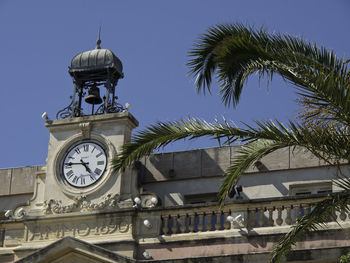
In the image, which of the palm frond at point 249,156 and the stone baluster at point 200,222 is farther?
the stone baluster at point 200,222

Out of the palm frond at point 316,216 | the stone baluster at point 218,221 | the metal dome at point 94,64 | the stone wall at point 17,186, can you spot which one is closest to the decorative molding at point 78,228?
the stone baluster at point 218,221

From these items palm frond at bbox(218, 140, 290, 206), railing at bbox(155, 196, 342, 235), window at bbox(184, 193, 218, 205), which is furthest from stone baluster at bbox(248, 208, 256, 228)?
palm frond at bbox(218, 140, 290, 206)

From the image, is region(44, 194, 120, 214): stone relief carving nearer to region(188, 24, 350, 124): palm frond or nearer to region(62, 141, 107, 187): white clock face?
region(62, 141, 107, 187): white clock face

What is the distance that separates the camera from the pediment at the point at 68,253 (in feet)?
83.3

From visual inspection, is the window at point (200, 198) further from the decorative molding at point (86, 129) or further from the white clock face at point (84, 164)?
the decorative molding at point (86, 129)

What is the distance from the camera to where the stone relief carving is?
26.7m

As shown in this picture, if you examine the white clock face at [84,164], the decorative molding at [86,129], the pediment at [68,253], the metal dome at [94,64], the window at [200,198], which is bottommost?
the pediment at [68,253]

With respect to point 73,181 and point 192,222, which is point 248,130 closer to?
point 192,222

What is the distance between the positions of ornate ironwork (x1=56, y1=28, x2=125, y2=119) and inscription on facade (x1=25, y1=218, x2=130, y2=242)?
367 cm

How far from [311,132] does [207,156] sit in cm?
1099

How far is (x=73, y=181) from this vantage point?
27625mm

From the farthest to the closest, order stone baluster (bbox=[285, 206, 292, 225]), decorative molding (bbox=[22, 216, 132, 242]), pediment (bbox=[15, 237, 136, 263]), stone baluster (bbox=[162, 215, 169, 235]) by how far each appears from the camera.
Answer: decorative molding (bbox=[22, 216, 132, 242]) → stone baluster (bbox=[162, 215, 169, 235]) → pediment (bbox=[15, 237, 136, 263]) → stone baluster (bbox=[285, 206, 292, 225])

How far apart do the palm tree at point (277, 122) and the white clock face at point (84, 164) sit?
7.62 m

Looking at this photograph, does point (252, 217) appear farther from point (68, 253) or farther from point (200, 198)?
point (68, 253)
